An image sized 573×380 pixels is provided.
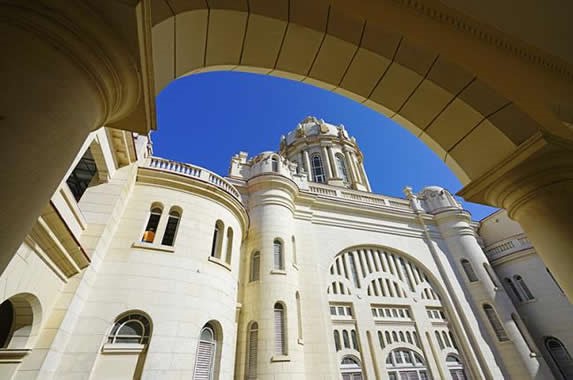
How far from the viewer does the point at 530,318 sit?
15.4m

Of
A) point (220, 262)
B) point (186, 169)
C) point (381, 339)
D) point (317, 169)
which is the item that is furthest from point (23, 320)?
point (317, 169)

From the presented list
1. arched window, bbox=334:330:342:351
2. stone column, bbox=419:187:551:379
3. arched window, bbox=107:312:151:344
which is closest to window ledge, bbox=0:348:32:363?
arched window, bbox=107:312:151:344

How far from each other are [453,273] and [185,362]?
15.3 meters

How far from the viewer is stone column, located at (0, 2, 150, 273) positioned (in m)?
1.16

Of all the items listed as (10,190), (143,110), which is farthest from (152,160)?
(10,190)

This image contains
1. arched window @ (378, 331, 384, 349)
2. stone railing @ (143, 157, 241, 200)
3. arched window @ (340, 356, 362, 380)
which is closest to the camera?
stone railing @ (143, 157, 241, 200)

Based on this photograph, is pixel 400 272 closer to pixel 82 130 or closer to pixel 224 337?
pixel 224 337

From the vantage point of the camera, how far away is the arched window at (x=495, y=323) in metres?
13.4

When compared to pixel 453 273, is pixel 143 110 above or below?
below

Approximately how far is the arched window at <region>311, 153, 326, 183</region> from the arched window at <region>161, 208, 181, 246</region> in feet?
51.6

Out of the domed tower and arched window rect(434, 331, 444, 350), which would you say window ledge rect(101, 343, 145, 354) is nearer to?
arched window rect(434, 331, 444, 350)

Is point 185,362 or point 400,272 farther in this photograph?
point 400,272

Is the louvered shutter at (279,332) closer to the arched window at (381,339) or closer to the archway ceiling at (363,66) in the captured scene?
the arched window at (381,339)

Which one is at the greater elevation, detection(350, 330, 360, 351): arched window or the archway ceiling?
the archway ceiling
